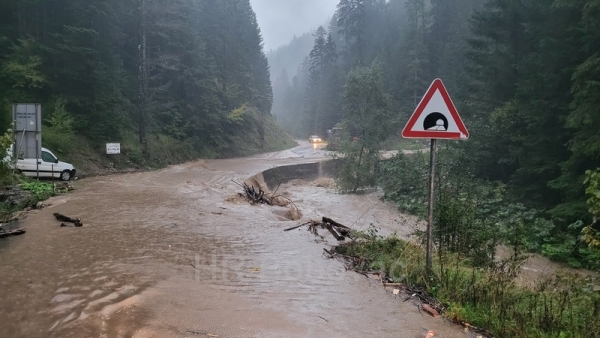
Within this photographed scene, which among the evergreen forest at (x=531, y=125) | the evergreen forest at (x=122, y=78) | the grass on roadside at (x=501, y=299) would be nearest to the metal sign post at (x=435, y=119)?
the grass on roadside at (x=501, y=299)

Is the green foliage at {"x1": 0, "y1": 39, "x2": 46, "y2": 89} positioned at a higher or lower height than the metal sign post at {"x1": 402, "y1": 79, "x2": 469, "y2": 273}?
higher

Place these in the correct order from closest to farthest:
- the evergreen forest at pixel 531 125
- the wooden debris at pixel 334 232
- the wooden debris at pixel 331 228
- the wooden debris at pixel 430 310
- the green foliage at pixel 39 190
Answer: the wooden debris at pixel 430 310
the wooden debris at pixel 334 232
the wooden debris at pixel 331 228
the evergreen forest at pixel 531 125
the green foliage at pixel 39 190

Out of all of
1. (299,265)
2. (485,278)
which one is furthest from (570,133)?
(299,265)

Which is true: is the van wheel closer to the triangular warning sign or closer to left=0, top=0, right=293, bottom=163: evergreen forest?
left=0, top=0, right=293, bottom=163: evergreen forest

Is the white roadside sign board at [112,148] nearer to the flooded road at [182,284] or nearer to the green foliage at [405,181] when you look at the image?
the flooded road at [182,284]

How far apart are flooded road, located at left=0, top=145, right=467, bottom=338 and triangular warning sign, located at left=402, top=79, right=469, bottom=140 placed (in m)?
2.32

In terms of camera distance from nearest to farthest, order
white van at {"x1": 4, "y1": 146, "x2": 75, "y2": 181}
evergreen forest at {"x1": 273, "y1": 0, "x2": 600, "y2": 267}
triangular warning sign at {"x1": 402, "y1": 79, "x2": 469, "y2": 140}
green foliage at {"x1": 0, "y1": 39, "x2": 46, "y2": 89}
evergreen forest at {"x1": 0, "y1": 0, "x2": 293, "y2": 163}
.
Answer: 1. triangular warning sign at {"x1": 402, "y1": 79, "x2": 469, "y2": 140}
2. evergreen forest at {"x1": 273, "y1": 0, "x2": 600, "y2": 267}
3. white van at {"x1": 4, "y1": 146, "x2": 75, "y2": 181}
4. green foliage at {"x1": 0, "y1": 39, "x2": 46, "y2": 89}
5. evergreen forest at {"x1": 0, "y1": 0, "x2": 293, "y2": 163}

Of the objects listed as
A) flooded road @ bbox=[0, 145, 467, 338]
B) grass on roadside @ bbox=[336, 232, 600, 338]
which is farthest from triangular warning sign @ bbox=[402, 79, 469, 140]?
flooded road @ bbox=[0, 145, 467, 338]

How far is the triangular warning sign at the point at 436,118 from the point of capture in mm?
5180

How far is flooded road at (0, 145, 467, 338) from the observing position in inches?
169

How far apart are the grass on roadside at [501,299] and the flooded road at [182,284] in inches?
18.3

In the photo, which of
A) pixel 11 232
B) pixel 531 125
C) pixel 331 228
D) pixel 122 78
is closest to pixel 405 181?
pixel 531 125

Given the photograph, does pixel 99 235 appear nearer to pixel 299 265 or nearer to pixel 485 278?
pixel 299 265

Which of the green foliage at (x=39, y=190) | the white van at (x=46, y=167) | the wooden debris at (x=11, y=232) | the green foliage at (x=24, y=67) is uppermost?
the green foliage at (x=24, y=67)
